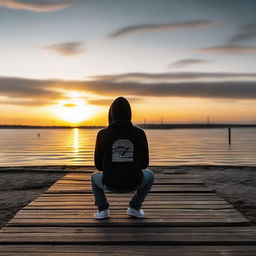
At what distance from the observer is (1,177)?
48.9 feet

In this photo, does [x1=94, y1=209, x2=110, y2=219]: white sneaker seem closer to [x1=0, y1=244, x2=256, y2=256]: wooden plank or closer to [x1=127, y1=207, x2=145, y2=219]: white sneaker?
[x1=127, y1=207, x2=145, y2=219]: white sneaker

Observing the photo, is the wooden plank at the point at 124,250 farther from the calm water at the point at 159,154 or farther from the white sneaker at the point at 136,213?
the calm water at the point at 159,154

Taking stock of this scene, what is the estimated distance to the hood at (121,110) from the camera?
5422 mm

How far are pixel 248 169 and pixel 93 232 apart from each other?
14.1 metres

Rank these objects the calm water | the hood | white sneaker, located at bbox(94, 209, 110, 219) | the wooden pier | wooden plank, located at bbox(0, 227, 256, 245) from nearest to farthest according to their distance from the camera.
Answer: the wooden pier, wooden plank, located at bbox(0, 227, 256, 245), the hood, white sneaker, located at bbox(94, 209, 110, 219), the calm water

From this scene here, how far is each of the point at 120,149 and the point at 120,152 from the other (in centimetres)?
5

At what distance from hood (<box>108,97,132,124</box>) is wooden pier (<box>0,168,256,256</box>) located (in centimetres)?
175

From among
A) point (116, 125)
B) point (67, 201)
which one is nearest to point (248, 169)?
point (67, 201)

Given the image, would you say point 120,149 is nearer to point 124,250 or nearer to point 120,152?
point 120,152

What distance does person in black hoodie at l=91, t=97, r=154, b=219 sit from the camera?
5500 millimetres

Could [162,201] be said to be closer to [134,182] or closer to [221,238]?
[134,182]

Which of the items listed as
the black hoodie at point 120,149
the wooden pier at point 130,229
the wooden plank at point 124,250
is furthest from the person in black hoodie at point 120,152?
the wooden plank at point 124,250

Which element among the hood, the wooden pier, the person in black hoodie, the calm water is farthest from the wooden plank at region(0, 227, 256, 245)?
the calm water

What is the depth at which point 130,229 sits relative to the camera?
528 cm
